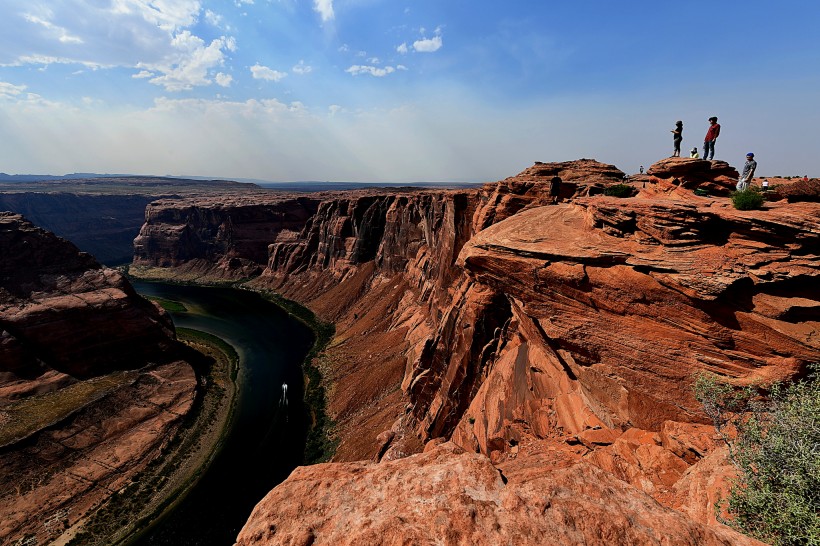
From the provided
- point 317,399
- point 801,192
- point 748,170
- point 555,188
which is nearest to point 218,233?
point 317,399

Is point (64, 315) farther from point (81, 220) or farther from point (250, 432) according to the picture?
point (81, 220)

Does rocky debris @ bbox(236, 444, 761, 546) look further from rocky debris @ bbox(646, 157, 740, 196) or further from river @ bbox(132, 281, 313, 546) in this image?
river @ bbox(132, 281, 313, 546)

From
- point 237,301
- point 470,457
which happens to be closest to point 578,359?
point 470,457

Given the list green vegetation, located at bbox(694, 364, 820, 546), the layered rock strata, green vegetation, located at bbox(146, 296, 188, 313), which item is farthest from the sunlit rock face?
the layered rock strata

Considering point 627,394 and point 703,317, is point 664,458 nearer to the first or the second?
point 627,394

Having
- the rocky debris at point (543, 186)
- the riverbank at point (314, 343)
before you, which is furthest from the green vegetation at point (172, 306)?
the rocky debris at point (543, 186)
